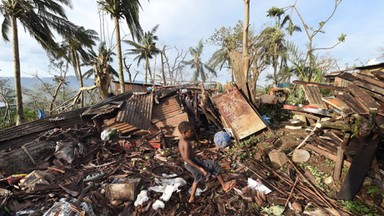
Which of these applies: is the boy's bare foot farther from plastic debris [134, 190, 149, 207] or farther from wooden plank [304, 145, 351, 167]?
wooden plank [304, 145, 351, 167]

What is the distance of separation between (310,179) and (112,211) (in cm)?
361

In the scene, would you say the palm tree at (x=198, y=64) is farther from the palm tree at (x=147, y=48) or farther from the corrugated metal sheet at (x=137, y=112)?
the corrugated metal sheet at (x=137, y=112)

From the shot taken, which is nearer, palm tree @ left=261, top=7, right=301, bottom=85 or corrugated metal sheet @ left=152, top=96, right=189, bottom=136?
corrugated metal sheet @ left=152, top=96, right=189, bottom=136

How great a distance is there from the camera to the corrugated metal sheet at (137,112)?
6.51m

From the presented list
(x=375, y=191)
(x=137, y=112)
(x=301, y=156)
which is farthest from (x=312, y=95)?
(x=137, y=112)

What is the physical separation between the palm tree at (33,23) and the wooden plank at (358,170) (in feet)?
40.8

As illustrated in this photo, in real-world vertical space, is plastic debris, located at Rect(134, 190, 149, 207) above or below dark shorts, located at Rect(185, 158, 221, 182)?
below

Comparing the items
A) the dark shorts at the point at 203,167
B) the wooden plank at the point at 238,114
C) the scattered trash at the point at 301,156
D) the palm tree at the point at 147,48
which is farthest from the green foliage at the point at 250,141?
the palm tree at the point at 147,48

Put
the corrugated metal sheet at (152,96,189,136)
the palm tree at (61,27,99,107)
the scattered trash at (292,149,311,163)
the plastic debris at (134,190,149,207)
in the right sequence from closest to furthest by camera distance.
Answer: the plastic debris at (134,190,149,207) < the scattered trash at (292,149,311,163) < the corrugated metal sheet at (152,96,189,136) < the palm tree at (61,27,99,107)

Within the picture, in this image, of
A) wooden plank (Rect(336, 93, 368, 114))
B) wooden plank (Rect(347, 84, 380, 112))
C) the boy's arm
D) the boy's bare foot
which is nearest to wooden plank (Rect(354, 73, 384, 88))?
wooden plank (Rect(347, 84, 380, 112))

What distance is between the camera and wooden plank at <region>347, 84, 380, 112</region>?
4028 millimetres

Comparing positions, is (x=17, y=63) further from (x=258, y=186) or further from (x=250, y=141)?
(x=258, y=186)

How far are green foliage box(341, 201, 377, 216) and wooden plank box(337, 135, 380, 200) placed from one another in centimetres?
9

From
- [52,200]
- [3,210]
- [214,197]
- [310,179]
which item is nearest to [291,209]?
[310,179]
